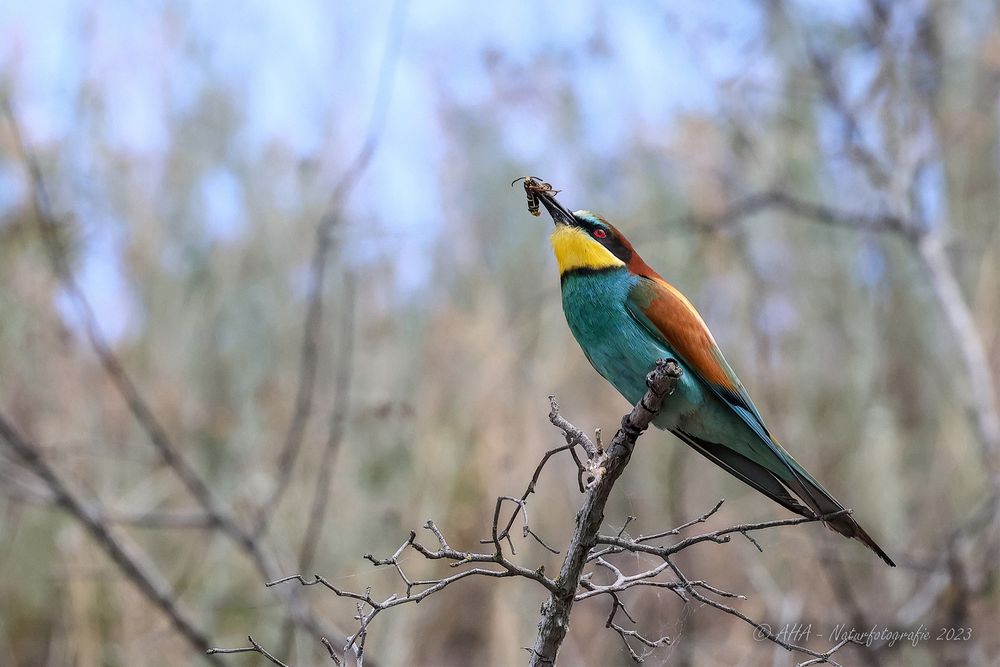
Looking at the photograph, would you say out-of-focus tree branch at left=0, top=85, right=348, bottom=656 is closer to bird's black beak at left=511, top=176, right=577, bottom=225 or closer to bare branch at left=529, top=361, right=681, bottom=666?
bird's black beak at left=511, top=176, right=577, bottom=225

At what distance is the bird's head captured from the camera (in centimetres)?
284

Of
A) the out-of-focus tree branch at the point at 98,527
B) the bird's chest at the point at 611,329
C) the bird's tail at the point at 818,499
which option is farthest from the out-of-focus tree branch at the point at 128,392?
the bird's tail at the point at 818,499

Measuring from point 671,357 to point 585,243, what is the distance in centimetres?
47

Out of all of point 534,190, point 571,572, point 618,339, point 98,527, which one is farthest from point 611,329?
point 98,527

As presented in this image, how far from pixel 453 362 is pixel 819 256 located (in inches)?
113

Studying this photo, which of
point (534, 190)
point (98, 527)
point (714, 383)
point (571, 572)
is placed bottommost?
point (571, 572)

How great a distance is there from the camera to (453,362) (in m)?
5.59

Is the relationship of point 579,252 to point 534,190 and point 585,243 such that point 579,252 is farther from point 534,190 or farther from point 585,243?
point 534,190

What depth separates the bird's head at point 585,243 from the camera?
9.32 ft

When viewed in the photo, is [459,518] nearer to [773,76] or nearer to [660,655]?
[660,655]

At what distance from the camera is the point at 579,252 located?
2.87m

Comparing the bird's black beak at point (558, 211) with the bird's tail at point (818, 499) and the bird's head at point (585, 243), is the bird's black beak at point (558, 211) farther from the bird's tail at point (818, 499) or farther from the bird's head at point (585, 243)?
the bird's tail at point (818, 499)

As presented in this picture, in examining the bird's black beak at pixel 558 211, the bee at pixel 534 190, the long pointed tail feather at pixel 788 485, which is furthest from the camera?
the bird's black beak at pixel 558 211

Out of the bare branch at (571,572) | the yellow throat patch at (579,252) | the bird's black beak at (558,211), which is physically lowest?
the bare branch at (571,572)
